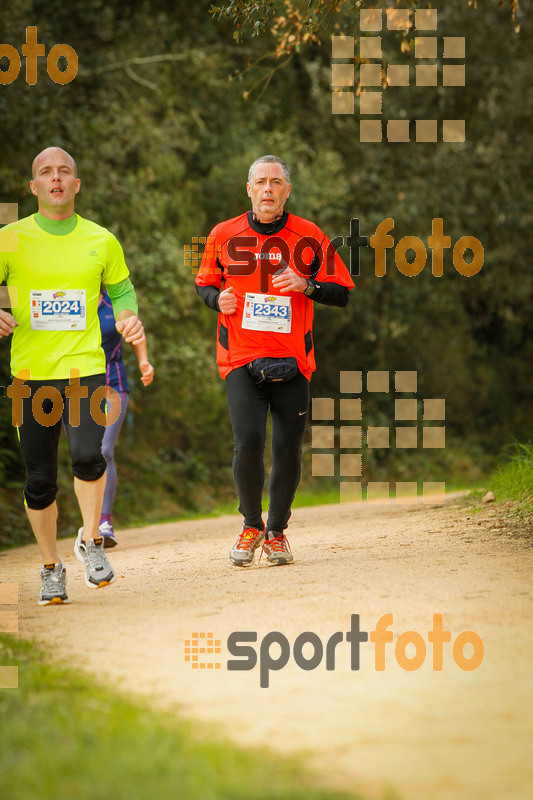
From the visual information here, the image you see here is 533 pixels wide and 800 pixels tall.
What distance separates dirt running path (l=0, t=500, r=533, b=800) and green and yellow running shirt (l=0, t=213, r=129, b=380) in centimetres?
130

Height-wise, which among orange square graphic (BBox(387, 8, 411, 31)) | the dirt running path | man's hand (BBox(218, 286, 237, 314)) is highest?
orange square graphic (BBox(387, 8, 411, 31))

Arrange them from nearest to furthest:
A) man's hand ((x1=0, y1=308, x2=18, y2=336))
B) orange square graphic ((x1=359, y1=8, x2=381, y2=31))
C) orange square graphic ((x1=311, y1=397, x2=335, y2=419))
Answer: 1. man's hand ((x1=0, y1=308, x2=18, y2=336))
2. orange square graphic ((x1=359, y1=8, x2=381, y2=31))
3. orange square graphic ((x1=311, y1=397, x2=335, y2=419))

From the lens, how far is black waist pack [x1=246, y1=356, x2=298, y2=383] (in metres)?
6.22

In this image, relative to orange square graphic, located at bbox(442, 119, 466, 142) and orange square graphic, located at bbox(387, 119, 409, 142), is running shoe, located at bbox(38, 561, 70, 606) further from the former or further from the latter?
orange square graphic, located at bbox(387, 119, 409, 142)

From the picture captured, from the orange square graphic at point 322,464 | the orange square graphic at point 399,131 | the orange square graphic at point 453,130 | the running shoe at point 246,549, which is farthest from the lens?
the orange square graphic at point 399,131

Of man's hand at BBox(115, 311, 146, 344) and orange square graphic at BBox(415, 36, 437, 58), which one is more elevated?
orange square graphic at BBox(415, 36, 437, 58)

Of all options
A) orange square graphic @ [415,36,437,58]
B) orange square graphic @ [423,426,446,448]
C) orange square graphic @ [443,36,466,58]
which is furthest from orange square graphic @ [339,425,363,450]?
orange square graphic @ [443,36,466,58]

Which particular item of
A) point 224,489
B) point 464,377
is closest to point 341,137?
point 464,377

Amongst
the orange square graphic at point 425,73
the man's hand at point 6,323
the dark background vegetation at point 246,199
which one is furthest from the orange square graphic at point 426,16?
the orange square graphic at point 425,73

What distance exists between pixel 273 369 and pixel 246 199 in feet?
47.4

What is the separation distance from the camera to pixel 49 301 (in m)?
5.55

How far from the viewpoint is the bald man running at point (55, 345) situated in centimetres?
554

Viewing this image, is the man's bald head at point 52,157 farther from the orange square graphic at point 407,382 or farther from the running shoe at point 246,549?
the orange square graphic at point 407,382

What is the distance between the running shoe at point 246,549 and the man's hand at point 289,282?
1.54 m
